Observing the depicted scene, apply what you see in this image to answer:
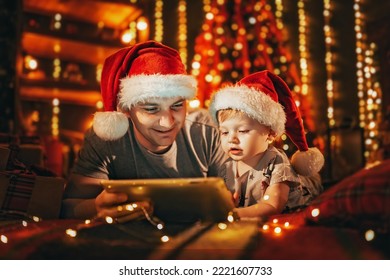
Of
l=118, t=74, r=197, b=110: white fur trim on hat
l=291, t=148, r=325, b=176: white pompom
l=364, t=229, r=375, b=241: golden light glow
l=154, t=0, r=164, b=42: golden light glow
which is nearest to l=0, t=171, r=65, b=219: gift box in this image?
l=118, t=74, r=197, b=110: white fur trim on hat

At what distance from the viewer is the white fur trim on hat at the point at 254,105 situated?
4.23 ft

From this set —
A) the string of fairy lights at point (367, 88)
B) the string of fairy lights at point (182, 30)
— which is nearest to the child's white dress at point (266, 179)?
the string of fairy lights at point (367, 88)

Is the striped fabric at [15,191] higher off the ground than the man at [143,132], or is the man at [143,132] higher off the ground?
the man at [143,132]

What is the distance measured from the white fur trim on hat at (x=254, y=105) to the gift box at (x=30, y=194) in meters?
0.54

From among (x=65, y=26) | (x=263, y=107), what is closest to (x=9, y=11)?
(x=65, y=26)

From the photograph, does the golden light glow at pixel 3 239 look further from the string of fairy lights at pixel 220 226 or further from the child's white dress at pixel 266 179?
the child's white dress at pixel 266 179

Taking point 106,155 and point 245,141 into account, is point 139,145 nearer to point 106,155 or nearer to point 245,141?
point 106,155

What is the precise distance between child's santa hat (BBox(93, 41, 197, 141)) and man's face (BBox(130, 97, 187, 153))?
0.06 ft

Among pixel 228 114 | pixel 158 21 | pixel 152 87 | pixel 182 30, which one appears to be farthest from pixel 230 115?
pixel 158 21

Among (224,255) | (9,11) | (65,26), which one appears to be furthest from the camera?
(65,26)

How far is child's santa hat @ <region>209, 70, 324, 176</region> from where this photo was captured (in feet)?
4.26

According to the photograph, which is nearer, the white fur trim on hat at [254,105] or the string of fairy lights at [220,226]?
the string of fairy lights at [220,226]

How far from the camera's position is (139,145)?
1.41 meters
